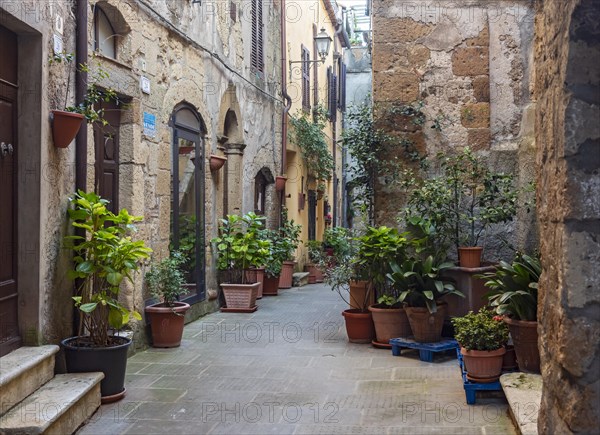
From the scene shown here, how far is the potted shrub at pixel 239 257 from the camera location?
30.3 ft

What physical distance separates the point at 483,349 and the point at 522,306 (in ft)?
1.32

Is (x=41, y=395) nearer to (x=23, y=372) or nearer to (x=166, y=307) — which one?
(x=23, y=372)

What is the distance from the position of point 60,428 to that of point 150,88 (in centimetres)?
385

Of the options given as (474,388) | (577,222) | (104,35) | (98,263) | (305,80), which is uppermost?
(305,80)

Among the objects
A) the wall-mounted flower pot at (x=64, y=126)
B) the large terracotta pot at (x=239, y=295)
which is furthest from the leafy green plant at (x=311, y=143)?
the wall-mounted flower pot at (x=64, y=126)

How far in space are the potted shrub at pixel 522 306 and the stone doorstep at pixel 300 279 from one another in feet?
26.2

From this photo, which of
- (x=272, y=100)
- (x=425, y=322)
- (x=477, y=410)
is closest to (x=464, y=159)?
(x=425, y=322)

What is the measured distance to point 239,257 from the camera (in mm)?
9352

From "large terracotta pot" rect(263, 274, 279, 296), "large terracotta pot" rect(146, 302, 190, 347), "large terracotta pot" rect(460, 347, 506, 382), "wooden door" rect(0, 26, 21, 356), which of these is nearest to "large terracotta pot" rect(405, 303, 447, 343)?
"large terracotta pot" rect(460, 347, 506, 382)

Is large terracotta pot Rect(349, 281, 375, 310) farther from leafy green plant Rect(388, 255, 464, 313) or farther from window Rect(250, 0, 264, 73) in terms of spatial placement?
window Rect(250, 0, 264, 73)

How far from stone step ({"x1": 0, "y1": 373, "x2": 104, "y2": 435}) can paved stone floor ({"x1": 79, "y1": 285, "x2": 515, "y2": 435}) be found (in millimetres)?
130

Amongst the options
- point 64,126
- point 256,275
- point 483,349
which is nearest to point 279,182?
point 256,275

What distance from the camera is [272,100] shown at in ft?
39.9

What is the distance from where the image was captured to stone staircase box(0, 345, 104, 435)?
3.71 metres
